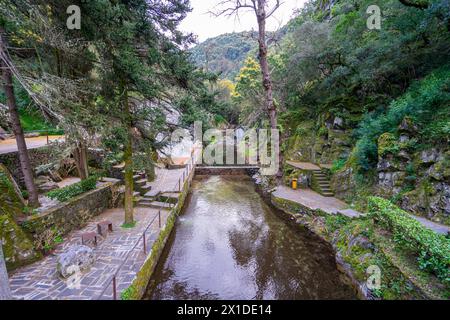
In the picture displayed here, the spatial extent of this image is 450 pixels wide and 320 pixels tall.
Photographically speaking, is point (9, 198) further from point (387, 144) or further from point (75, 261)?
point (387, 144)

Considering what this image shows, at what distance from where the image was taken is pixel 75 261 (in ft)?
16.7

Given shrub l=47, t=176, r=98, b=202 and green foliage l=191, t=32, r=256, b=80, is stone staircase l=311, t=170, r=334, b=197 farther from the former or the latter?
green foliage l=191, t=32, r=256, b=80

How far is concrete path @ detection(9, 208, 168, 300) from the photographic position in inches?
174

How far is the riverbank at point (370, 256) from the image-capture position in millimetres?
4273

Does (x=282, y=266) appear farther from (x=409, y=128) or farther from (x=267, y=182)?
(x=267, y=182)

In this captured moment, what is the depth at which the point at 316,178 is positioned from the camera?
38.0 ft

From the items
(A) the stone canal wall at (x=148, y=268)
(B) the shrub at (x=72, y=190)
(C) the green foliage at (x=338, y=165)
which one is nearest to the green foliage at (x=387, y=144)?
(C) the green foliage at (x=338, y=165)

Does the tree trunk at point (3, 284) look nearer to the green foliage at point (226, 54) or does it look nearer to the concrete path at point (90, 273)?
the concrete path at point (90, 273)

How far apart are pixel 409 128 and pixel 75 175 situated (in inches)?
567

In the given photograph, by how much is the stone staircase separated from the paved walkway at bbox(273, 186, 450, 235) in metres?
0.25

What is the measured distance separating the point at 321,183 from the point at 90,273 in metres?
10.1

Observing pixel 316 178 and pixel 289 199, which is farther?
pixel 316 178

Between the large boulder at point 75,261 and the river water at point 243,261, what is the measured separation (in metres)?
1.58
